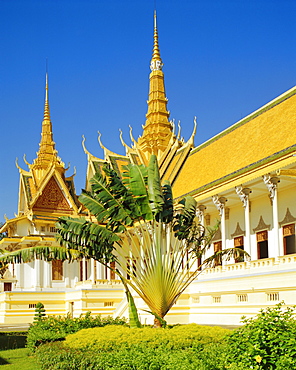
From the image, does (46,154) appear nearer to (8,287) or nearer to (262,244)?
(8,287)

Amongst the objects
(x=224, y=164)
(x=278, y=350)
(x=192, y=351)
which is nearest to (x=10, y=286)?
(x=224, y=164)

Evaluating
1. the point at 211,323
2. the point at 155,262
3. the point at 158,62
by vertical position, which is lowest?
the point at 211,323

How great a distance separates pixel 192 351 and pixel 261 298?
9996 millimetres

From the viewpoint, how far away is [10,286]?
113ft

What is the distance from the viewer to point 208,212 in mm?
25484

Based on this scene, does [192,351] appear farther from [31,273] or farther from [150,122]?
[150,122]

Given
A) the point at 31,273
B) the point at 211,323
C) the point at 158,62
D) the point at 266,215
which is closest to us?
the point at 211,323

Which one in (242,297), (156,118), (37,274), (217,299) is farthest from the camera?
(156,118)

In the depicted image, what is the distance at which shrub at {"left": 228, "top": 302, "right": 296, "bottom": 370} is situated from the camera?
6.38m

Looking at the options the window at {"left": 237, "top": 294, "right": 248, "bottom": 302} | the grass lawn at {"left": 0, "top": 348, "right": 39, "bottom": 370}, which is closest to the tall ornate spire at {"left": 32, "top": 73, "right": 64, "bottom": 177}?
the window at {"left": 237, "top": 294, "right": 248, "bottom": 302}

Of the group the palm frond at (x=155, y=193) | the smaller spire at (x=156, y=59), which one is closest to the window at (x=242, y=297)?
the palm frond at (x=155, y=193)

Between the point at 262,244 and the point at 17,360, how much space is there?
13.3 m

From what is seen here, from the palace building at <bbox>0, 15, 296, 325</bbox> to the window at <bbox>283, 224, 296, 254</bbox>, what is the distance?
41 mm

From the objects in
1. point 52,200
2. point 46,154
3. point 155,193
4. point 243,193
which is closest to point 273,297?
point 243,193
